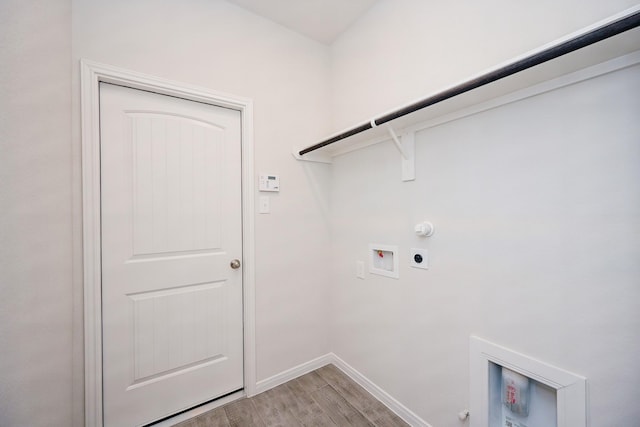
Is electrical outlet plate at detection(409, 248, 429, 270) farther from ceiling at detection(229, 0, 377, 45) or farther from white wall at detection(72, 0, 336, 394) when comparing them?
ceiling at detection(229, 0, 377, 45)

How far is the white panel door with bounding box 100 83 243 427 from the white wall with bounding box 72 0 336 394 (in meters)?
0.16

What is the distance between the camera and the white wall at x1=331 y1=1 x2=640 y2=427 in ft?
2.78

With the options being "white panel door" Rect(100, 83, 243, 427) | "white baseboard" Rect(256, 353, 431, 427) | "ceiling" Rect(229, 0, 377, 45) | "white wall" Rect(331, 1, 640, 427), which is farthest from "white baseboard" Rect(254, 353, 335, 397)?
"ceiling" Rect(229, 0, 377, 45)

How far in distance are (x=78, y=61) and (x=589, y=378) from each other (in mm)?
2605

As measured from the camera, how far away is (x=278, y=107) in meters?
1.90

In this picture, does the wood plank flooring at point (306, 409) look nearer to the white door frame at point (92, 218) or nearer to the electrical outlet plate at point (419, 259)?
the white door frame at point (92, 218)

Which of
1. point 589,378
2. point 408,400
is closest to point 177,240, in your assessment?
point 408,400

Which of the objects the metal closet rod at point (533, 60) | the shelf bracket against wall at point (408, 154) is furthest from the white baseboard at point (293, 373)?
the metal closet rod at point (533, 60)

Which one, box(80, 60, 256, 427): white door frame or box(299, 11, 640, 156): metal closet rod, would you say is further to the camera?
box(80, 60, 256, 427): white door frame

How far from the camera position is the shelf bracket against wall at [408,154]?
1.46 meters

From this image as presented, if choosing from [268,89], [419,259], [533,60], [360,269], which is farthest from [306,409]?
[268,89]

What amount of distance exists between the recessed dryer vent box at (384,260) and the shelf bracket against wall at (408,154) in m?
0.46

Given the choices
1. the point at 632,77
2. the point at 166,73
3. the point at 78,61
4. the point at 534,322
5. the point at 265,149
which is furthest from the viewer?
the point at 265,149

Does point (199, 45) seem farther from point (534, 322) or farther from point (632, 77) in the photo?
point (534, 322)
